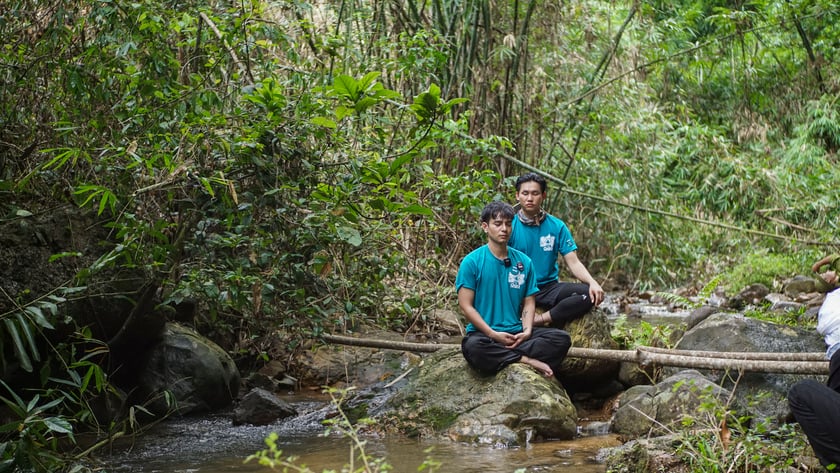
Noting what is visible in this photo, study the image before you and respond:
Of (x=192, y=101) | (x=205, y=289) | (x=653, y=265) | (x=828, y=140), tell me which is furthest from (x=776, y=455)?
(x=828, y=140)

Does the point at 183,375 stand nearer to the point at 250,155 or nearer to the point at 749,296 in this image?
the point at 250,155

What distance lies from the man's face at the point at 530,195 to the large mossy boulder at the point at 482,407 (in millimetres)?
1100

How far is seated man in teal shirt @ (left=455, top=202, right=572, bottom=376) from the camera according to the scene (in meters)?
4.70

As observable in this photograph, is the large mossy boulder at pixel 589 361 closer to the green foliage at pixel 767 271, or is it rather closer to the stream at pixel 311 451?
the stream at pixel 311 451

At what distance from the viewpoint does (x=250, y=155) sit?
376cm

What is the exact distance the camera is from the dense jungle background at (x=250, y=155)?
148 inches

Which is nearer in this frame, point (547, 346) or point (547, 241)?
point (547, 346)

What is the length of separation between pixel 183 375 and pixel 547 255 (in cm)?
251

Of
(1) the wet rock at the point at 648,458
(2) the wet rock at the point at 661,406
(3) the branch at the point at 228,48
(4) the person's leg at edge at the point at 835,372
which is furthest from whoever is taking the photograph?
(2) the wet rock at the point at 661,406

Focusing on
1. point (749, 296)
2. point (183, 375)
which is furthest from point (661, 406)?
point (749, 296)

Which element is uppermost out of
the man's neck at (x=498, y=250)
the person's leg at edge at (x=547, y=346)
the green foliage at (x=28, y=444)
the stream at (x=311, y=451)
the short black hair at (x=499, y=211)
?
the short black hair at (x=499, y=211)

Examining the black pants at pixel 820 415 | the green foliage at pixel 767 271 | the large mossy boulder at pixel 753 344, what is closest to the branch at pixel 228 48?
the black pants at pixel 820 415

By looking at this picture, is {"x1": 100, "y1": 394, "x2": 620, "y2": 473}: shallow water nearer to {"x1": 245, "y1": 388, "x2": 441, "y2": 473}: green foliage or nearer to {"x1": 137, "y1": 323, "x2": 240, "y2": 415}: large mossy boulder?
{"x1": 245, "y1": 388, "x2": 441, "y2": 473}: green foliage

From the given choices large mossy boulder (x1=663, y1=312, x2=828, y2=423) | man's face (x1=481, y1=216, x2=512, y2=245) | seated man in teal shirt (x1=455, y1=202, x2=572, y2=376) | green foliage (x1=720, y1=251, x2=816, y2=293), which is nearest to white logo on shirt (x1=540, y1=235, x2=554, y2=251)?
seated man in teal shirt (x1=455, y1=202, x2=572, y2=376)
